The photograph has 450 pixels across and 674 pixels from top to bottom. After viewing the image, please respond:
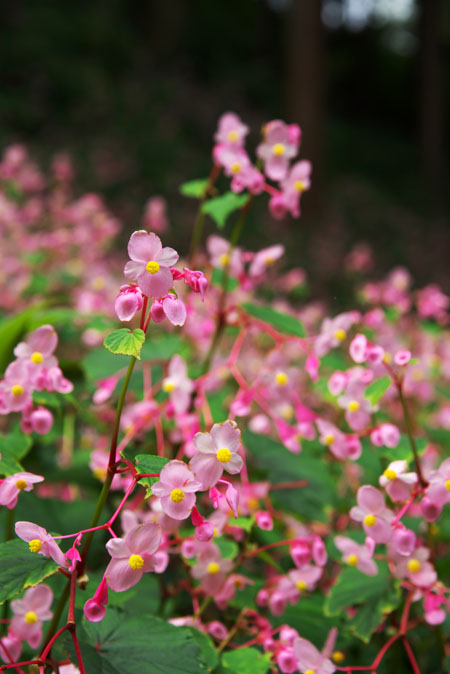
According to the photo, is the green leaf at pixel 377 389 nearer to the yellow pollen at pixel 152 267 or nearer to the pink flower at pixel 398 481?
the pink flower at pixel 398 481

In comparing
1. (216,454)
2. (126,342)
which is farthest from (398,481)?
(126,342)

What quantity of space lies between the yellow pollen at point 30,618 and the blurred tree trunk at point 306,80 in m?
8.18

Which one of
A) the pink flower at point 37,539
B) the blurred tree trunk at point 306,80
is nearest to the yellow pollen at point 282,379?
the pink flower at point 37,539

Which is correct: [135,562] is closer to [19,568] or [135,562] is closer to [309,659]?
[19,568]

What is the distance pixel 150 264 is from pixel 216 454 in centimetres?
20

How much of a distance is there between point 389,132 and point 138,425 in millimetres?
16666

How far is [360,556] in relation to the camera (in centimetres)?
88

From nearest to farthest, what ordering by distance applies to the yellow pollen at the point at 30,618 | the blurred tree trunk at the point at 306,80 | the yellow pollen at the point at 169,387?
the yellow pollen at the point at 30,618, the yellow pollen at the point at 169,387, the blurred tree trunk at the point at 306,80

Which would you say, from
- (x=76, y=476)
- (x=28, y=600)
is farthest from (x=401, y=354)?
(x=76, y=476)

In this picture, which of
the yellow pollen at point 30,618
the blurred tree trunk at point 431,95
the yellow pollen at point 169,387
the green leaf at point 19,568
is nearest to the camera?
the green leaf at point 19,568

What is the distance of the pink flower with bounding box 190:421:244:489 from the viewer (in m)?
0.67

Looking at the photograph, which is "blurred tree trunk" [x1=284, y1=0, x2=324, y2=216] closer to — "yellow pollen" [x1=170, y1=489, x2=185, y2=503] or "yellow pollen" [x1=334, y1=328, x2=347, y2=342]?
"yellow pollen" [x1=334, y1=328, x2=347, y2=342]

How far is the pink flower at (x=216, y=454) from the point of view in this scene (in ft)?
2.20

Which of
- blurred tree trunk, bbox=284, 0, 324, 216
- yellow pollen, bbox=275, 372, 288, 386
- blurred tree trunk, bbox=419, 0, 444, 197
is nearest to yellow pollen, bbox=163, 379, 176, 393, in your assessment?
yellow pollen, bbox=275, 372, 288, 386
